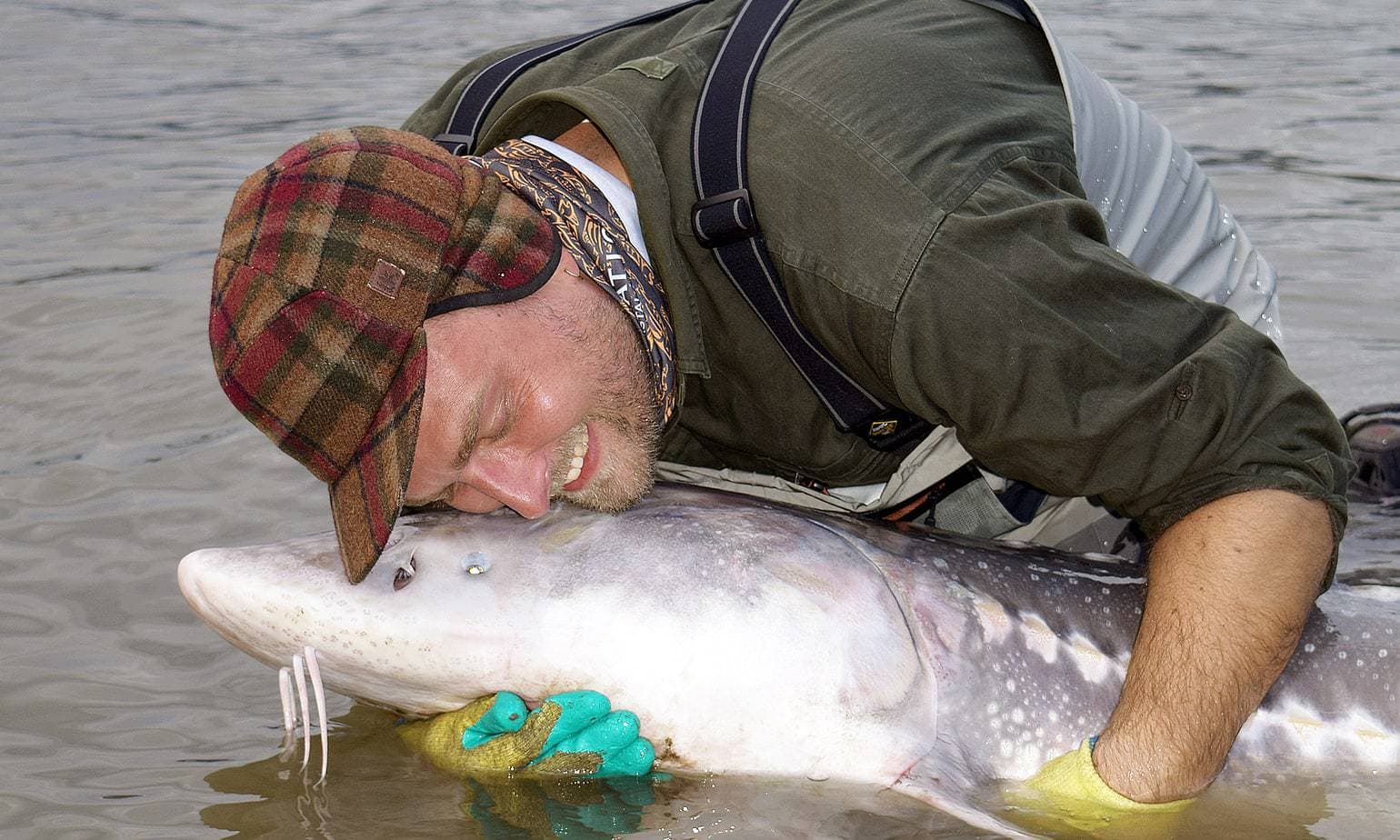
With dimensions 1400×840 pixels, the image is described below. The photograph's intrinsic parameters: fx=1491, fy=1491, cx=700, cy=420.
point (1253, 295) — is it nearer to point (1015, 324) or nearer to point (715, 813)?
point (1015, 324)

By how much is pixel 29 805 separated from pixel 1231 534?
2003mm

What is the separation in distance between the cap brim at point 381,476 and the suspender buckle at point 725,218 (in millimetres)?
500

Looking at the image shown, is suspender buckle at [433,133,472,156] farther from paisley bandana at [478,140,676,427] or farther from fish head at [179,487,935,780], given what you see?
fish head at [179,487,935,780]

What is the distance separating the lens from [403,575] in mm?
2531

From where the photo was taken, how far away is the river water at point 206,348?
8.16 ft

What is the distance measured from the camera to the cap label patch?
7.70 feet

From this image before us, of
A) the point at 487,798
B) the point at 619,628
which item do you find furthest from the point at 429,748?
the point at 619,628

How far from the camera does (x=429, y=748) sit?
254 centimetres

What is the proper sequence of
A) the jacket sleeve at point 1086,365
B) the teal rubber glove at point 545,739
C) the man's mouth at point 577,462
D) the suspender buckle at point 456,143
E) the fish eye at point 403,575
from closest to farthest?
1. the jacket sleeve at point 1086,365
2. the teal rubber glove at point 545,739
3. the fish eye at point 403,575
4. the man's mouth at point 577,462
5. the suspender buckle at point 456,143

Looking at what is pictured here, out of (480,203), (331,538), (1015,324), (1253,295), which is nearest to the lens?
(1015,324)

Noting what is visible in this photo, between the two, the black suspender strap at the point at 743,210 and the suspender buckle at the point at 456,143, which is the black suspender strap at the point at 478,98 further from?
the black suspender strap at the point at 743,210

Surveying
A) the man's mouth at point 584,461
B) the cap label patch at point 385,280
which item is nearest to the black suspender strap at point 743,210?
the man's mouth at point 584,461

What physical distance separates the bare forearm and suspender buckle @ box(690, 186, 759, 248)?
0.86 meters

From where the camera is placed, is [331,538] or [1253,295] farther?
[1253,295]
